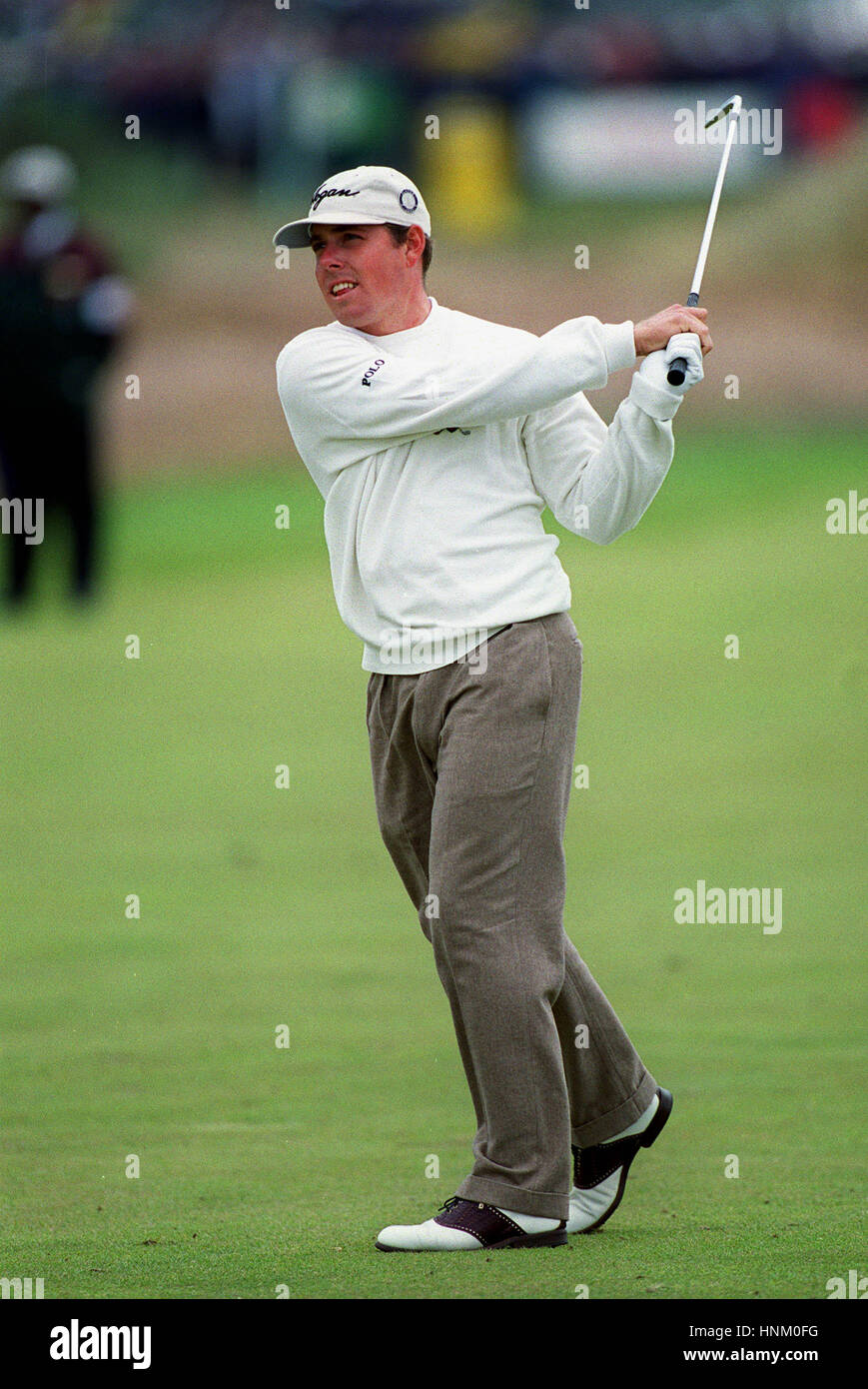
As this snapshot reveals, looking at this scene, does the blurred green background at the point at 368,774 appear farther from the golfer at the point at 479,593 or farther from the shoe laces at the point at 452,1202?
the golfer at the point at 479,593

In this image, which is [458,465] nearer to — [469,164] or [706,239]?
[706,239]

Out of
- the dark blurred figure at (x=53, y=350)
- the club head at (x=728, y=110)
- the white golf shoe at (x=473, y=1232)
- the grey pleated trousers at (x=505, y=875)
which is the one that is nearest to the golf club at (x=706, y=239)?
the club head at (x=728, y=110)

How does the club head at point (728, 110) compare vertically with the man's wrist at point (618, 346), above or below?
above

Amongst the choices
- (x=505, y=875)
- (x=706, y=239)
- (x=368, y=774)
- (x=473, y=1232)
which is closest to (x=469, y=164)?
(x=368, y=774)

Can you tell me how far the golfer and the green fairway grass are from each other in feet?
0.91

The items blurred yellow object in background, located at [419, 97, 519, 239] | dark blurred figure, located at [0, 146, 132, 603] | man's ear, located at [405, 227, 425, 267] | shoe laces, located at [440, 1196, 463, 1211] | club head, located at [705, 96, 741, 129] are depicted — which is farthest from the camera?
blurred yellow object in background, located at [419, 97, 519, 239]

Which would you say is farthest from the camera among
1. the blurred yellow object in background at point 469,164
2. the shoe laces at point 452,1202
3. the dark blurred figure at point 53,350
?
the blurred yellow object in background at point 469,164

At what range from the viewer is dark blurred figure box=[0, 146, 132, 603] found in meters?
16.1

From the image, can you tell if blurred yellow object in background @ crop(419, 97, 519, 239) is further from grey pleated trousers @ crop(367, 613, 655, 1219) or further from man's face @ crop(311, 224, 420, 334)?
grey pleated trousers @ crop(367, 613, 655, 1219)

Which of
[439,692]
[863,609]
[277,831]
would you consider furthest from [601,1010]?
[863,609]

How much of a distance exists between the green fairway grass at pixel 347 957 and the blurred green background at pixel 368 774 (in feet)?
0.06

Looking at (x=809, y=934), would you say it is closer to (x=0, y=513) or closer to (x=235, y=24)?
(x=0, y=513)

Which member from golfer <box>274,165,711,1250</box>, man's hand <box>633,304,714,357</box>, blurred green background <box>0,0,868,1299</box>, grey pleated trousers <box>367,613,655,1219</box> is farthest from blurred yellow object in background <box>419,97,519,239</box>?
grey pleated trousers <box>367,613,655,1219</box>

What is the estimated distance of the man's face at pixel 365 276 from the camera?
409 centimetres
